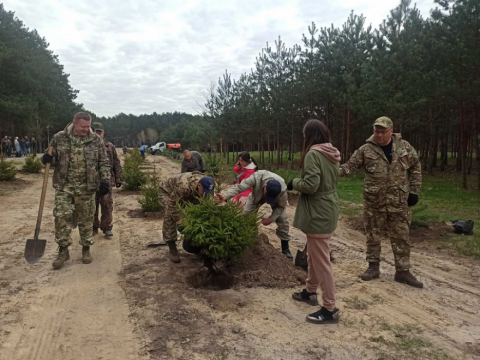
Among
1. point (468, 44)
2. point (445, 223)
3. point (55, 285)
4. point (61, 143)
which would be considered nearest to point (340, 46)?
point (468, 44)

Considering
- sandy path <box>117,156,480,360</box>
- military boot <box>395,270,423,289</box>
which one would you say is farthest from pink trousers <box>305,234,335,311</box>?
military boot <box>395,270,423,289</box>

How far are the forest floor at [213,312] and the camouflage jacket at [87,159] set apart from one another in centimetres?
120

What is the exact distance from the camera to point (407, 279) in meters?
4.62

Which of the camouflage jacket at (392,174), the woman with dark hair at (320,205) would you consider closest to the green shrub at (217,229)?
the woman with dark hair at (320,205)

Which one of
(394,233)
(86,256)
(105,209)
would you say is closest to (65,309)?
(86,256)

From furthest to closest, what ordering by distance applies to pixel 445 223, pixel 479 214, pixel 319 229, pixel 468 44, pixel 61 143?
pixel 468 44 < pixel 479 214 < pixel 445 223 < pixel 61 143 < pixel 319 229

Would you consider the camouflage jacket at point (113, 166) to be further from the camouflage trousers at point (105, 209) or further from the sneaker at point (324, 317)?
the sneaker at point (324, 317)

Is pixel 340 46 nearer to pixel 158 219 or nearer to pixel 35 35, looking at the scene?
pixel 158 219

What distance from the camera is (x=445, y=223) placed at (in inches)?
315

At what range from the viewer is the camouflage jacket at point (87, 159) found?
16.9 feet

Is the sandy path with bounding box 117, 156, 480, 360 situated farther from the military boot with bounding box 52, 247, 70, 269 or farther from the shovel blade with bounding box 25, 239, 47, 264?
the shovel blade with bounding box 25, 239, 47, 264

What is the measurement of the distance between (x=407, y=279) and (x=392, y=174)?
1334mm

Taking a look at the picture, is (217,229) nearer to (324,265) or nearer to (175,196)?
(175,196)

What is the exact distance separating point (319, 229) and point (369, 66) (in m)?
14.8
